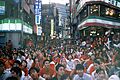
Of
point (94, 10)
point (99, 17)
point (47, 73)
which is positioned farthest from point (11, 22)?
point (47, 73)

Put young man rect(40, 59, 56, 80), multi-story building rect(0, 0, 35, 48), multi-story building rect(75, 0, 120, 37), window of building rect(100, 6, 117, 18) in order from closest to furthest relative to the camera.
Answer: young man rect(40, 59, 56, 80) → multi-story building rect(0, 0, 35, 48) → multi-story building rect(75, 0, 120, 37) → window of building rect(100, 6, 117, 18)

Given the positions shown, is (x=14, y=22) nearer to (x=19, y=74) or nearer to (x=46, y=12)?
(x=19, y=74)

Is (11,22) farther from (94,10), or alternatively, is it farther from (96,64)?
(96,64)

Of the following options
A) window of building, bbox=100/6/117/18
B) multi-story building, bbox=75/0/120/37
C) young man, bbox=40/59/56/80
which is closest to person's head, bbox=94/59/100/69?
young man, bbox=40/59/56/80

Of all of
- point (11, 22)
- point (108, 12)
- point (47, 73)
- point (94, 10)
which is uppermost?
point (94, 10)

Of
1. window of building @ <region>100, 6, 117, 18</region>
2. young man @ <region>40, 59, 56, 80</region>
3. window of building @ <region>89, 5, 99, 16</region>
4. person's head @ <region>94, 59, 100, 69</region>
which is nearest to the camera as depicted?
young man @ <region>40, 59, 56, 80</region>

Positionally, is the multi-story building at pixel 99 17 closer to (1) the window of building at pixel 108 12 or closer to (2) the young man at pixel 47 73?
(1) the window of building at pixel 108 12

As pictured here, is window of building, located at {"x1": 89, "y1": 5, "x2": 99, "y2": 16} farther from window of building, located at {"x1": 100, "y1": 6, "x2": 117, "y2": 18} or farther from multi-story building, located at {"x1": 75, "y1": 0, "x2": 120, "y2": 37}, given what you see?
window of building, located at {"x1": 100, "y1": 6, "x2": 117, "y2": 18}

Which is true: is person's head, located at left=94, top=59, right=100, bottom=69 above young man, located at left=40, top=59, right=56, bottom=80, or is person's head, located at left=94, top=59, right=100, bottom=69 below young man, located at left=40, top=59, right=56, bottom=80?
above

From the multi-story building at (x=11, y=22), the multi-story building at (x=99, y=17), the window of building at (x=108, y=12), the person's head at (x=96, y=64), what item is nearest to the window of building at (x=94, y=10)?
the multi-story building at (x=99, y=17)

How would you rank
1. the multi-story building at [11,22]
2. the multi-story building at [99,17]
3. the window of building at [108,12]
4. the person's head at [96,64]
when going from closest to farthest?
1. the person's head at [96,64]
2. the multi-story building at [11,22]
3. the multi-story building at [99,17]
4. the window of building at [108,12]

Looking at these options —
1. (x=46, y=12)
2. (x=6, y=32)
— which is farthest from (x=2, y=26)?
(x=46, y=12)

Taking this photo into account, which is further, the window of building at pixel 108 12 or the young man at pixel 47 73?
the window of building at pixel 108 12

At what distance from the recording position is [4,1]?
4712cm
